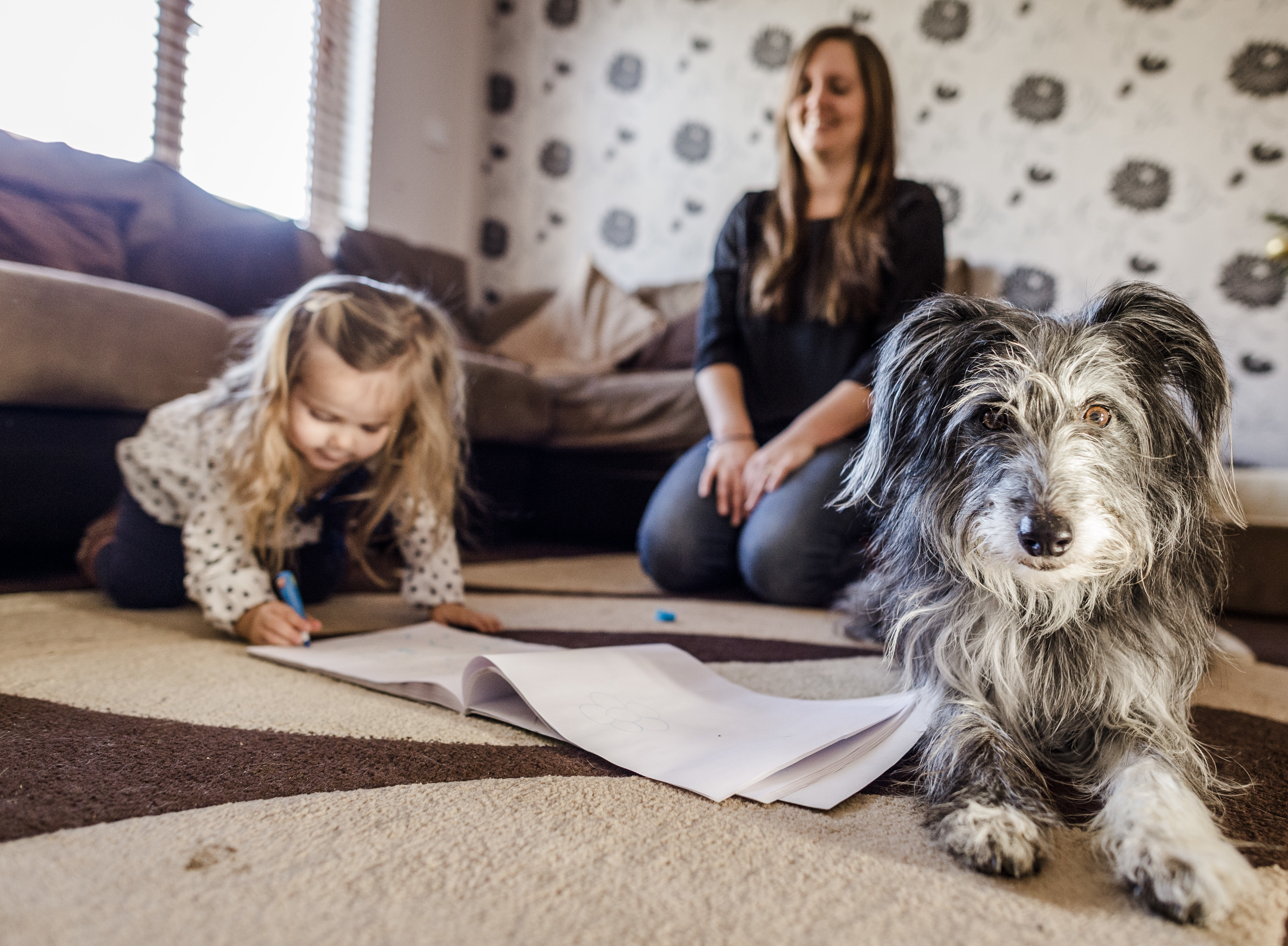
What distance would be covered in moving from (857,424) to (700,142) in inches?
131

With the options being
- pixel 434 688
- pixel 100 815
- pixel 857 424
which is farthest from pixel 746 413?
pixel 100 815

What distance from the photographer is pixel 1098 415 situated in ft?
3.64

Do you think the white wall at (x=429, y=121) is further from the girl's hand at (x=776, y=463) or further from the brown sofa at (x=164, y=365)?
the girl's hand at (x=776, y=463)

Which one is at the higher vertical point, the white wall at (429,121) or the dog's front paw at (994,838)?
the white wall at (429,121)

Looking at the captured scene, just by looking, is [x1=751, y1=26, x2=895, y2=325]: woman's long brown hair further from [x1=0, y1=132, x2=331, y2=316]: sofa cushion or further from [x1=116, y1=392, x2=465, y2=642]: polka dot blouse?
[x1=0, y1=132, x2=331, y2=316]: sofa cushion

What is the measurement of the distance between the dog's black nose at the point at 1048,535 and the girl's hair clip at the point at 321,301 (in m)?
1.40

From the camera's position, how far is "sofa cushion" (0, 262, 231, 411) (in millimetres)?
2012

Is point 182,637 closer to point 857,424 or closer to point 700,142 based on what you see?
point 857,424

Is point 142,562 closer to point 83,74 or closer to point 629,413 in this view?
point 629,413

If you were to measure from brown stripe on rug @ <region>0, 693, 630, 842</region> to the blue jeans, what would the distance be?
124 cm

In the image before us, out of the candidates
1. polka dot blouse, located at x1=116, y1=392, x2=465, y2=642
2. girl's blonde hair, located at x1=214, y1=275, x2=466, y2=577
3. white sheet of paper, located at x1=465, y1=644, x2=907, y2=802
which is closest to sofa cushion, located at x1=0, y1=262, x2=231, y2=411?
polka dot blouse, located at x1=116, y1=392, x2=465, y2=642

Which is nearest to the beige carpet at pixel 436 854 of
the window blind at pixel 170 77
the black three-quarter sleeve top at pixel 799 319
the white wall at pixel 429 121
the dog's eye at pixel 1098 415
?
the dog's eye at pixel 1098 415

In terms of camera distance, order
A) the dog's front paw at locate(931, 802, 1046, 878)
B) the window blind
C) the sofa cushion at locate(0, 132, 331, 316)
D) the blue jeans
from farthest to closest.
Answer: the window blind, the sofa cushion at locate(0, 132, 331, 316), the blue jeans, the dog's front paw at locate(931, 802, 1046, 878)

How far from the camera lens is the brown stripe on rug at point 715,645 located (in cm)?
166
